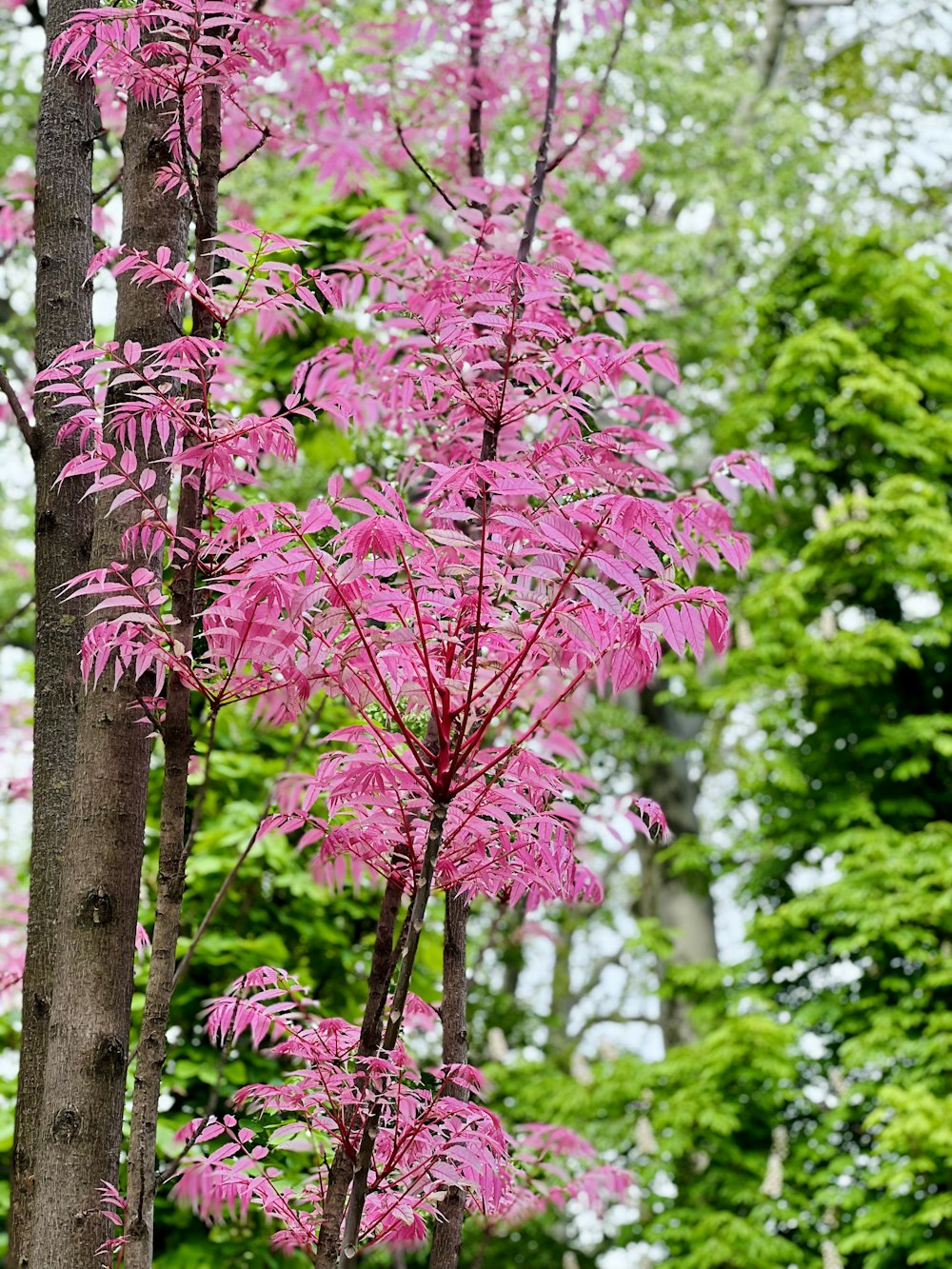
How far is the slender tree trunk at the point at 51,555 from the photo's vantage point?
6.73 ft

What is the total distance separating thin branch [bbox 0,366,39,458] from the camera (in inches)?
80.2

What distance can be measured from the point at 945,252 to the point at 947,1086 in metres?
5.99

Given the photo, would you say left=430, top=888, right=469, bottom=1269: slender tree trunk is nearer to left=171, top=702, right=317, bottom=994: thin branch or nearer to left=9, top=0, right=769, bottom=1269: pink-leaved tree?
left=9, top=0, right=769, bottom=1269: pink-leaved tree

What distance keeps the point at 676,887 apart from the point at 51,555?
6093mm

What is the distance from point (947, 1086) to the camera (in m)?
5.10

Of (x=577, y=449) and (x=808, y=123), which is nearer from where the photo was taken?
(x=577, y=449)

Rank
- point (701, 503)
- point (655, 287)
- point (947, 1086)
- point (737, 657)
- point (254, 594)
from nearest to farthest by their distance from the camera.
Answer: point (254, 594) → point (701, 503) → point (655, 287) → point (947, 1086) → point (737, 657)

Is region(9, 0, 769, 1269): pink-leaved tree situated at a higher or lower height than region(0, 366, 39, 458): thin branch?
lower

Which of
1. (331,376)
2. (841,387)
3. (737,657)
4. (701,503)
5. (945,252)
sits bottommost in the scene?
(701,503)

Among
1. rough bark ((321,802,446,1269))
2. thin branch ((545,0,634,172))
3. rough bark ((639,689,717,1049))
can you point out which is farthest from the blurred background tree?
rough bark ((321,802,446,1269))

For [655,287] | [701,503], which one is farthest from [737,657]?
[701,503]

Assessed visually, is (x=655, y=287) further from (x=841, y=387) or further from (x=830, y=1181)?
(x=830, y=1181)

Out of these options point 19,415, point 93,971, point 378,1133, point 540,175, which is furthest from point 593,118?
point 378,1133

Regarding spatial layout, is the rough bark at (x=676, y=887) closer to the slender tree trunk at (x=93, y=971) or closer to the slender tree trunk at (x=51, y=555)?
the slender tree trunk at (x=51, y=555)
